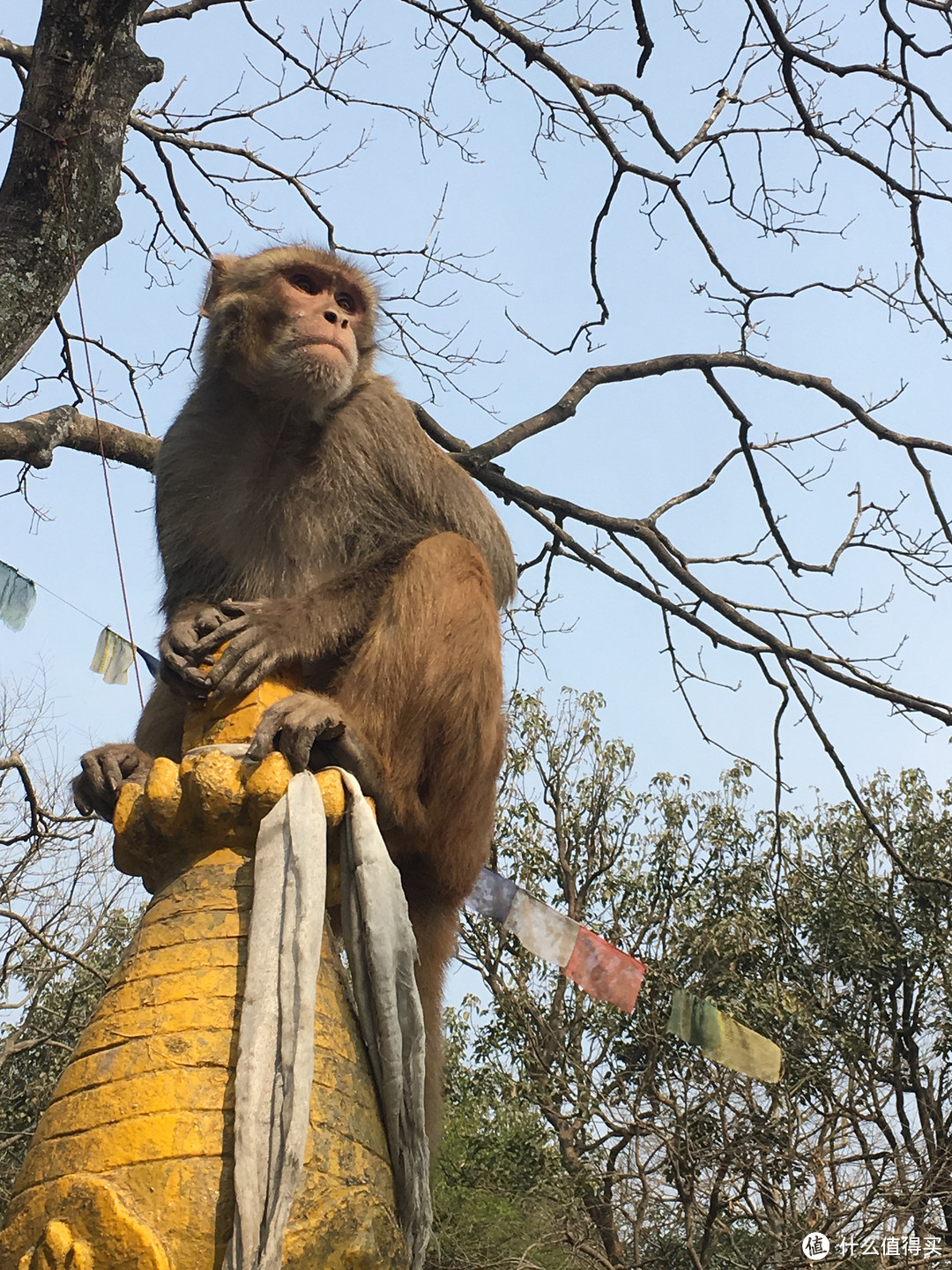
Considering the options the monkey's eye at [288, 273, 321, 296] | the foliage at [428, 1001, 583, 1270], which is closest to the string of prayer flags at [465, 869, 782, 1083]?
the monkey's eye at [288, 273, 321, 296]

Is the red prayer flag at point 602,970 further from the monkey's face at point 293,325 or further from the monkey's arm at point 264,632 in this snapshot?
the monkey's face at point 293,325

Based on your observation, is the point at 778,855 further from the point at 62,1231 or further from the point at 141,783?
the point at 62,1231

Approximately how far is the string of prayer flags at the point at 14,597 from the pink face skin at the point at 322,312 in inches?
101

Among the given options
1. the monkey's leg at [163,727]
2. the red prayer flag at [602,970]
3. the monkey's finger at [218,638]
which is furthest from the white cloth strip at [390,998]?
the red prayer flag at [602,970]

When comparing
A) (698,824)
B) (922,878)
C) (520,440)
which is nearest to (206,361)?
(520,440)

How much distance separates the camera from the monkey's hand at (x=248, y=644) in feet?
9.20

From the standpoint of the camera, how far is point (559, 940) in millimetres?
4730

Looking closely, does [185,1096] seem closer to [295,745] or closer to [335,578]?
[295,745]

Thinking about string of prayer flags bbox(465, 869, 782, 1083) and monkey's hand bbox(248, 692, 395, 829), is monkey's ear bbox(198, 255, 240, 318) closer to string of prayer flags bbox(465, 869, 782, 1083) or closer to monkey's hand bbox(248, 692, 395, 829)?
monkey's hand bbox(248, 692, 395, 829)

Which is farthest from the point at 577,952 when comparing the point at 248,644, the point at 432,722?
the point at 248,644

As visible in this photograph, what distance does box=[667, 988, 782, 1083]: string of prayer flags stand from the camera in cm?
521

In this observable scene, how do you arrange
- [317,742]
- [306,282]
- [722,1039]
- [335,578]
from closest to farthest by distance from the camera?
[317,742]
[335,578]
[306,282]
[722,1039]

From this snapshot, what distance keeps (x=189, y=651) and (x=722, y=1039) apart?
3.25 metres

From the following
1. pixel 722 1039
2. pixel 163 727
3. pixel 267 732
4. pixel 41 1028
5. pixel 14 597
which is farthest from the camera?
pixel 41 1028
